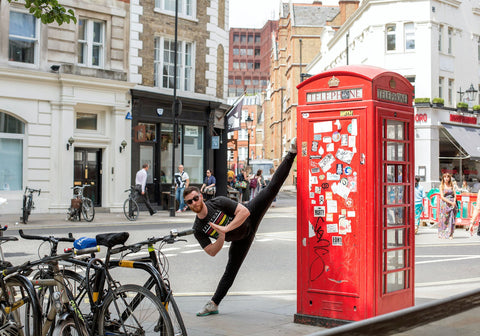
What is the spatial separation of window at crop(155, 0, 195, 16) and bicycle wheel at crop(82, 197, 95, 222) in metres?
11.5

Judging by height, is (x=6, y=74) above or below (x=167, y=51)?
below

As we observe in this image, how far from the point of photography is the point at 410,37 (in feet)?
133

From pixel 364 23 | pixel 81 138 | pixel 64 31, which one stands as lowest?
pixel 81 138

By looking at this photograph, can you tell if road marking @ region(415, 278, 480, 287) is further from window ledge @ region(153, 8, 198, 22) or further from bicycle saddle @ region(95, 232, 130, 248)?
window ledge @ region(153, 8, 198, 22)

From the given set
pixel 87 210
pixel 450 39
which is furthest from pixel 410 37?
pixel 87 210

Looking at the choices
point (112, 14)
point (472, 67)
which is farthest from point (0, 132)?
point (472, 67)

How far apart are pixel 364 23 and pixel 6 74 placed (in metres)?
28.0

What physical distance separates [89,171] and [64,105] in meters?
3.04

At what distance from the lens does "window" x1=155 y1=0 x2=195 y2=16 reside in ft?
92.7

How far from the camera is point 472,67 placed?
142 feet

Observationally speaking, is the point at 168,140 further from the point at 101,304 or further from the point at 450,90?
the point at 101,304

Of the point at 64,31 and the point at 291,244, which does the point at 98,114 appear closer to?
the point at 64,31

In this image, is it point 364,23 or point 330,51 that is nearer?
point 364,23

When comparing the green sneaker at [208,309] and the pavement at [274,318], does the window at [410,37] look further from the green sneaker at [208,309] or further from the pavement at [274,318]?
the green sneaker at [208,309]
